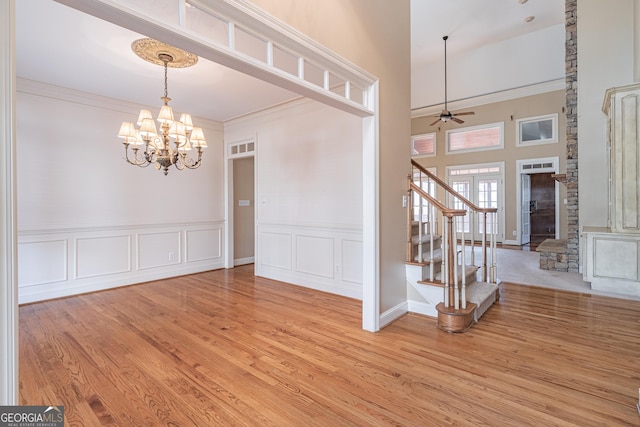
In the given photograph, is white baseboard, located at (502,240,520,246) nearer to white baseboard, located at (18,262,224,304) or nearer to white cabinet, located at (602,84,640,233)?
white cabinet, located at (602,84,640,233)

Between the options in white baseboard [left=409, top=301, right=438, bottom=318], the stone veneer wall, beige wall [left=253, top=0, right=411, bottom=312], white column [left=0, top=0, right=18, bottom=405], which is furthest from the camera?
the stone veneer wall

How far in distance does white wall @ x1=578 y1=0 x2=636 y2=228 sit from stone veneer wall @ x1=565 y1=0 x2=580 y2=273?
11cm

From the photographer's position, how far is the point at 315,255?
4.66 meters

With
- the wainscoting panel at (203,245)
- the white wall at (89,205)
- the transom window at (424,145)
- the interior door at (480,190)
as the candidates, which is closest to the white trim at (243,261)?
the wainscoting panel at (203,245)

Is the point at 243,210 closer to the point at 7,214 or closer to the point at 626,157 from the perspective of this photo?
the point at 7,214

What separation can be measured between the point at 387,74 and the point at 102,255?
470cm

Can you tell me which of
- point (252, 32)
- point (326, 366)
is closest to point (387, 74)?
point (252, 32)

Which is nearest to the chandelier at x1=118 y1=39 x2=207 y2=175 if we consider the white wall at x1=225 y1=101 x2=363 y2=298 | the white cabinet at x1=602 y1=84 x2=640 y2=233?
the white wall at x1=225 y1=101 x2=363 y2=298

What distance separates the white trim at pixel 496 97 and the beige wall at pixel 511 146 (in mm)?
107

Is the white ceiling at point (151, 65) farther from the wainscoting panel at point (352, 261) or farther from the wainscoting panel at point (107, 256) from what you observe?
the wainscoting panel at point (352, 261)

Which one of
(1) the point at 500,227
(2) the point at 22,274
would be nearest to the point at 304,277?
(2) the point at 22,274

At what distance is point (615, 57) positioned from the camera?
16.2ft

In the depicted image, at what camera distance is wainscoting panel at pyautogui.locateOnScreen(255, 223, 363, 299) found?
4.23 m

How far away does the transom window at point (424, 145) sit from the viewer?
33.0 feet
